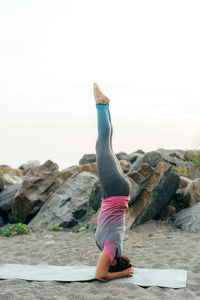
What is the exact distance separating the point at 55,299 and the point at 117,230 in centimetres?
139

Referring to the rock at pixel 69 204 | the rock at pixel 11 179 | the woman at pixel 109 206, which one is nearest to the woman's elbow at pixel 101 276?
the woman at pixel 109 206

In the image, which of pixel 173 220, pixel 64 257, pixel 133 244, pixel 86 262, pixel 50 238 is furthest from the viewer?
pixel 173 220

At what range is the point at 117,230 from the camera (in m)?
5.70

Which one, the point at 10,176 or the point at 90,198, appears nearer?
the point at 90,198

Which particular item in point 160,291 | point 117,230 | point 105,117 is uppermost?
point 105,117

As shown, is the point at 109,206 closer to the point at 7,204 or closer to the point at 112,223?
the point at 112,223

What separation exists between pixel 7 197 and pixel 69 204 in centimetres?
312

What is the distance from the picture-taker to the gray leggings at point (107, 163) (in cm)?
561

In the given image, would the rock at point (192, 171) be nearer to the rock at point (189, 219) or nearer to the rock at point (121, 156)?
the rock at point (121, 156)

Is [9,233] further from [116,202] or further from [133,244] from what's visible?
[116,202]

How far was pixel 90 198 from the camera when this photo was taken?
11.4 m

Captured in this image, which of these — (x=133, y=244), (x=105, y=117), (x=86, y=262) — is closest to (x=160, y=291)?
(x=86, y=262)

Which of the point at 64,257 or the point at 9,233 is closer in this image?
the point at 64,257

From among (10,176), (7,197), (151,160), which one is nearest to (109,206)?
(151,160)
